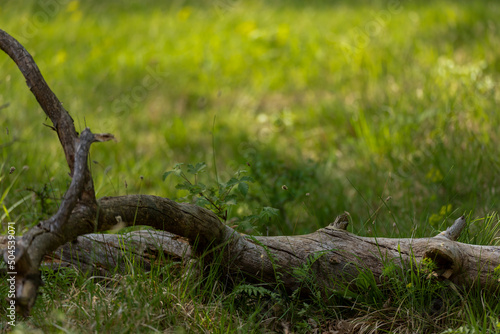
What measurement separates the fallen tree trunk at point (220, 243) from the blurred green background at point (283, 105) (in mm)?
417

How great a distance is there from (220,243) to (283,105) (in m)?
3.74

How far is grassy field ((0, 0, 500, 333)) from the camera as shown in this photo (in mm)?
2207

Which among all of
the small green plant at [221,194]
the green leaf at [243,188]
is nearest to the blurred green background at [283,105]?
the small green plant at [221,194]

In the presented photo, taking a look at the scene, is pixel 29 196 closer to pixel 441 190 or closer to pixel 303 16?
pixel 441 190

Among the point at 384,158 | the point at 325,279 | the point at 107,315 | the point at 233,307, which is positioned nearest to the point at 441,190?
the point at 384,158

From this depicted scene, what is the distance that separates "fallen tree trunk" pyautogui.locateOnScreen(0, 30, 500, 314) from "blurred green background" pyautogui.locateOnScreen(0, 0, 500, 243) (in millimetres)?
417

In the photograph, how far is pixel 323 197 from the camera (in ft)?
12.9

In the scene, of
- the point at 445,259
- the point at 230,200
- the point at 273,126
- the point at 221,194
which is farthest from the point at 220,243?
the point at 273,126

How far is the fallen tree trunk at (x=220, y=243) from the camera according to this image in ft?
A: 6.14

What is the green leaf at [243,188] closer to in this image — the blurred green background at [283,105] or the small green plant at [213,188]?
the small green plant at [213,188]

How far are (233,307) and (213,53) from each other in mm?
5034

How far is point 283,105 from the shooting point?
19.2 feet

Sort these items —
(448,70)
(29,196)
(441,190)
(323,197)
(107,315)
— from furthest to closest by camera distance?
(448,70)
(323,197)
(441,190)
(29,196)
(107,315)

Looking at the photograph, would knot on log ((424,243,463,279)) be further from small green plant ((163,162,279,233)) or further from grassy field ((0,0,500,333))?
small green plant ((163,162,279,233))
